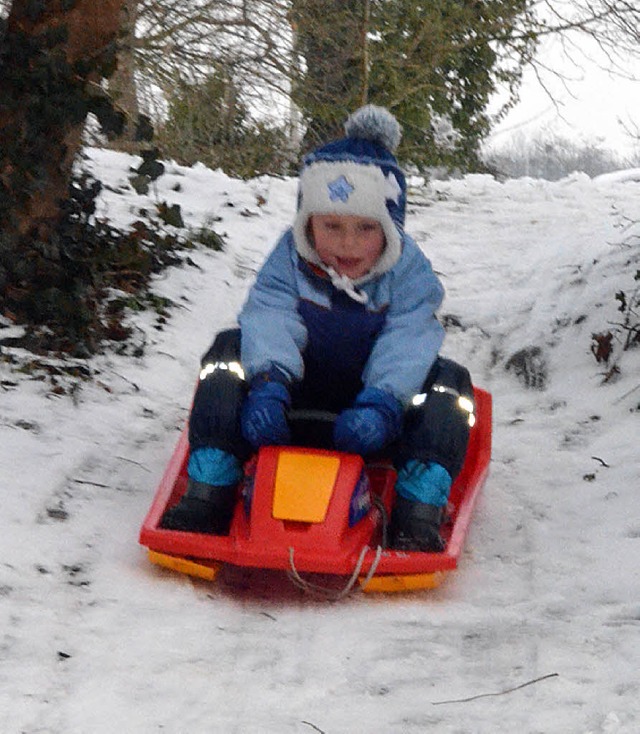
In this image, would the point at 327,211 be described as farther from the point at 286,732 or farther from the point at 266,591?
the point at 286,732

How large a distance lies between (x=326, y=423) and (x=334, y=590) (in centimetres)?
56

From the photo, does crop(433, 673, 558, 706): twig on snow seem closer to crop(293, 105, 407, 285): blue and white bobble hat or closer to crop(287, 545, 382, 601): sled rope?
crop(287, 545, 382, 601): sled rope

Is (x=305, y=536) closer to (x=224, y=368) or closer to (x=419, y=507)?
(x=419, y=507)

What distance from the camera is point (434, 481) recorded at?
105 inches

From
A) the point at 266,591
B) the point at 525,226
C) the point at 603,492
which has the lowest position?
the point at 266,591

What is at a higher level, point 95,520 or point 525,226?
point 525,226

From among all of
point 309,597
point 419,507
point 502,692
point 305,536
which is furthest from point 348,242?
point 502,692

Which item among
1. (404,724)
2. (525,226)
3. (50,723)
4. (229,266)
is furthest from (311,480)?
(525,226)

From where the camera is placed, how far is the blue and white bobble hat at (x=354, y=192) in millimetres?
2861

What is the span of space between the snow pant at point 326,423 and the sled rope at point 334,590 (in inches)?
13.7

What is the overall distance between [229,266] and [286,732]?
379 centimetres

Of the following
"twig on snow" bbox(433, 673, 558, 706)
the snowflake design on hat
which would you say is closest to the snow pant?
the snowflake design on hat

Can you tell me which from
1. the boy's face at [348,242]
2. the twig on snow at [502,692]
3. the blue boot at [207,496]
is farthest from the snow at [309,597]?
the boy's face at [348,242]

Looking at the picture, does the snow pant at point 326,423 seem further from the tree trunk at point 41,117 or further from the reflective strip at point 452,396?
the tree trunk at point 41,117
